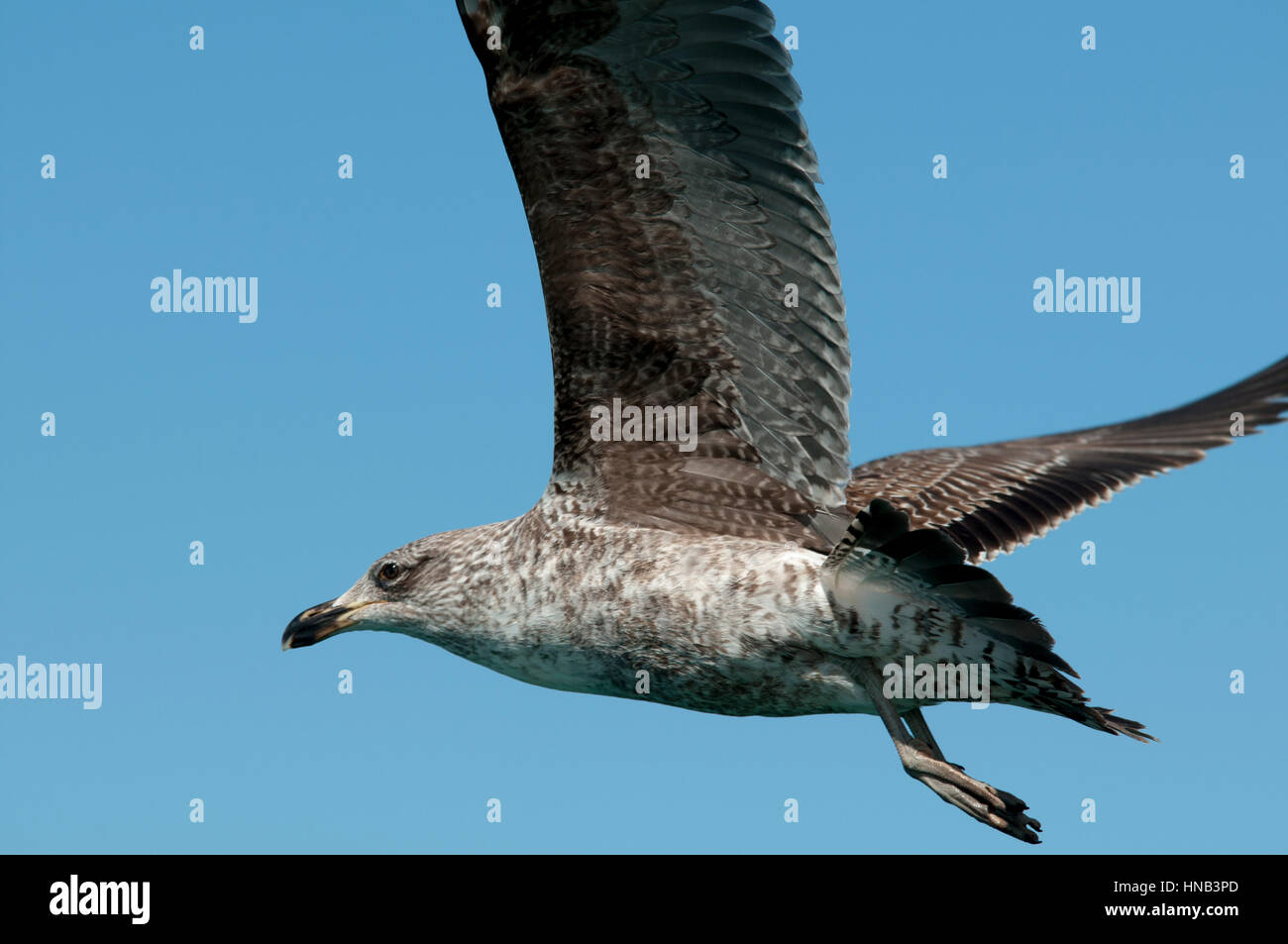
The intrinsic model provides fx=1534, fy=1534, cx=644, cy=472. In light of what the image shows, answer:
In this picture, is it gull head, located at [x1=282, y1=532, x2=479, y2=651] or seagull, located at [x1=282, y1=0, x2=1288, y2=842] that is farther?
gull head, located at [x1=282, y1=532, x2=479, y2=651]

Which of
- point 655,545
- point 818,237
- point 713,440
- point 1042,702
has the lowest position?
point 1042,702

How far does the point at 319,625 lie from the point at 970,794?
166 inches

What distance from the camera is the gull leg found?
24.9 ft

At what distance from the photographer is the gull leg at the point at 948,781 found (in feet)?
24.9

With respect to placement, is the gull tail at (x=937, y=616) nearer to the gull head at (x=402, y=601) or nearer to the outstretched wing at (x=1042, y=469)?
the outstretched wing at (x=1042, y=469)

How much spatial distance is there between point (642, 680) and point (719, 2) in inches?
140

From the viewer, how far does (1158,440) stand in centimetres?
1077

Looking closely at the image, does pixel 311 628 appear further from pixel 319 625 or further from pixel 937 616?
pixel 937 616

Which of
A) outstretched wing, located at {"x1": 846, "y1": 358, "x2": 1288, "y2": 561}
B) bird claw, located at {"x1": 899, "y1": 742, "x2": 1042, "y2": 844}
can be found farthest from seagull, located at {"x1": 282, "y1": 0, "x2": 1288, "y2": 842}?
outstretched wing, located at {"x1": 846, "y1": 358, "x2": 1288, "y2": 561}

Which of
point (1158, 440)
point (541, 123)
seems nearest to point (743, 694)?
point (541, 123)

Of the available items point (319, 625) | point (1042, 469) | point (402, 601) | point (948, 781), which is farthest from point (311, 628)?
point (1042, 469)

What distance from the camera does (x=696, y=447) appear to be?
8703 millimetres

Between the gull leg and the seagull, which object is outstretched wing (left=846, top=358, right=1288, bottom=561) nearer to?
the seagull

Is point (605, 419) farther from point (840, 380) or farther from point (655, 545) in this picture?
point (840, 380)
